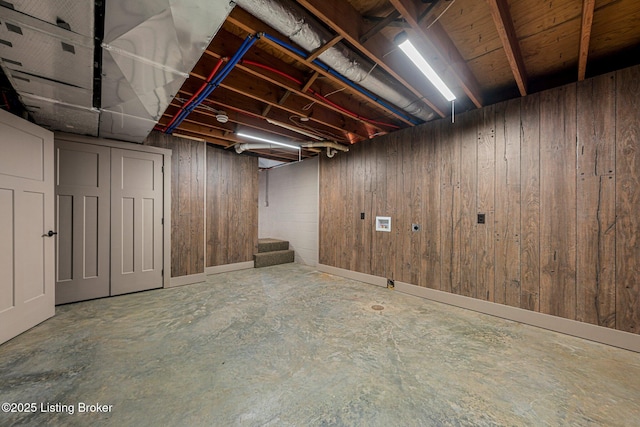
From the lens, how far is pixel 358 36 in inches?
69.7

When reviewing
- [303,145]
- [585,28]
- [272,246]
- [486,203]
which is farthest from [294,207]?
[585,28]

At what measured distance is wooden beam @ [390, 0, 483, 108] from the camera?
1.51 m

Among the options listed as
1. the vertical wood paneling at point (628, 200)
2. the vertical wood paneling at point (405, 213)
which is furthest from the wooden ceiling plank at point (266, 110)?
the vertical wood paneling at point (628, 200)

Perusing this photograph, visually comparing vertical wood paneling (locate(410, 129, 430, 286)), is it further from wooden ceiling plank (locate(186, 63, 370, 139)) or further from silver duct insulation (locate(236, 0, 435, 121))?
wooden ceiling plank (locate(186, 63, 370, 139))

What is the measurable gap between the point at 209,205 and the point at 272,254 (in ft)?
5.83

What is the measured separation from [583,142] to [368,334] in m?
2.88

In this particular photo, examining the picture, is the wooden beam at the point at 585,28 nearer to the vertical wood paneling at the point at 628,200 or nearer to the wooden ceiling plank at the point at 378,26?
the vertical wood paneling at the point at 628,200

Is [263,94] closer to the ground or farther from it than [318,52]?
farther from it

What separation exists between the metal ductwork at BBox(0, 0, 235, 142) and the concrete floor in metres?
2.23

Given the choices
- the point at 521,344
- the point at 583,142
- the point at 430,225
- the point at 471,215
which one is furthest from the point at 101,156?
the point at 583,142

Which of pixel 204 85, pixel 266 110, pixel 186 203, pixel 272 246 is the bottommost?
pixel 272 246

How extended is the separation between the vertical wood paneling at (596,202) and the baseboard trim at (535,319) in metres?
0.09

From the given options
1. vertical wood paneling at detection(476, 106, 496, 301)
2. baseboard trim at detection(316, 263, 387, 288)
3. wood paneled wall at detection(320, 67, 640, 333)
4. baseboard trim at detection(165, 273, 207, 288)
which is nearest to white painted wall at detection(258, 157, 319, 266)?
baseboard trim at detection(316, 263, 387, 288)

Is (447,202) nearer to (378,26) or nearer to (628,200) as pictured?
(628,200)
